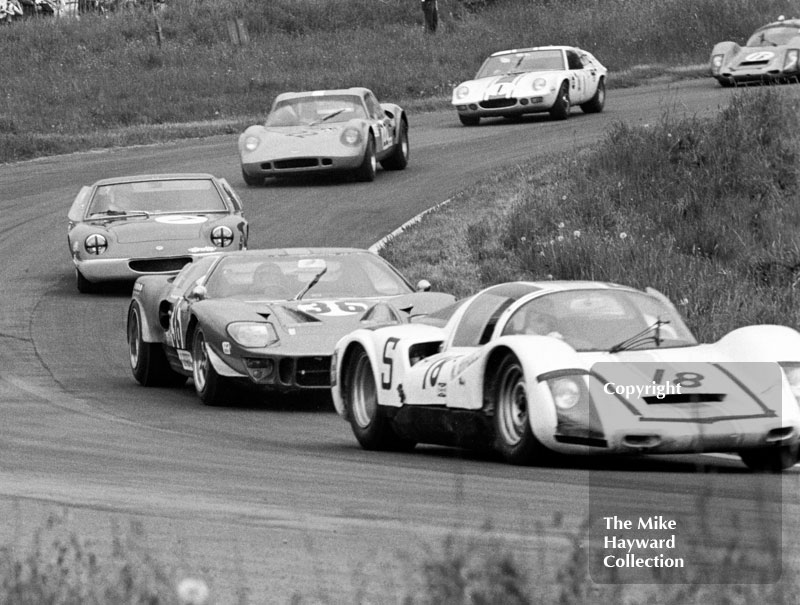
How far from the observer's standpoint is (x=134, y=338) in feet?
43.9

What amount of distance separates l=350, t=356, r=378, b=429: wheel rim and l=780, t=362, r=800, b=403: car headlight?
2329mm

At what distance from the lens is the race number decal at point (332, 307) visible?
11.7 m

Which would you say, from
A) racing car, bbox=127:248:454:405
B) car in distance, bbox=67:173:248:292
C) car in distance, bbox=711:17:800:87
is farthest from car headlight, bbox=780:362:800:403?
car in distance, bbox=711:17:800:87

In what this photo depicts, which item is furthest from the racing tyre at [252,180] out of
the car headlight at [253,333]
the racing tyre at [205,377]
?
the car headlight at [253,333]

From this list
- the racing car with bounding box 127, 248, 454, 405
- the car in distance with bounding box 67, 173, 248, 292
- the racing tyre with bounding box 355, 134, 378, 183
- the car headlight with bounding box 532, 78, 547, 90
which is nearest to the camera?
the racing car with bounding box 127, 248, 454, 405

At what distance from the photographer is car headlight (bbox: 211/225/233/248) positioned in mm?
17484

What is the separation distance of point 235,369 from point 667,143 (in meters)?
9.71

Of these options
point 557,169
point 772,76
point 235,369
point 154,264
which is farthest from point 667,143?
point 772,76

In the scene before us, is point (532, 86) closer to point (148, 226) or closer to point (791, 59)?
point (791, 59)

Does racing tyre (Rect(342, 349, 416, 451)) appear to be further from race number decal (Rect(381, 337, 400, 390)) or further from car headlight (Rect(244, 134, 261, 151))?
car headlight (Rect(244, 134, 261, 151))

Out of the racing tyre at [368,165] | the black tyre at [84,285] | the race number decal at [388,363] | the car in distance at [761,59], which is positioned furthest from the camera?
the car in distance at [761,59]

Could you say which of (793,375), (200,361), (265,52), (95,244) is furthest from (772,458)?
(265,52)

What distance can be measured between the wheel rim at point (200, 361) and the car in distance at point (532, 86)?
16.9 metres

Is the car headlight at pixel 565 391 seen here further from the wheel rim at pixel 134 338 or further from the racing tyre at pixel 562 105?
the racing tyre at pixel 562 105
